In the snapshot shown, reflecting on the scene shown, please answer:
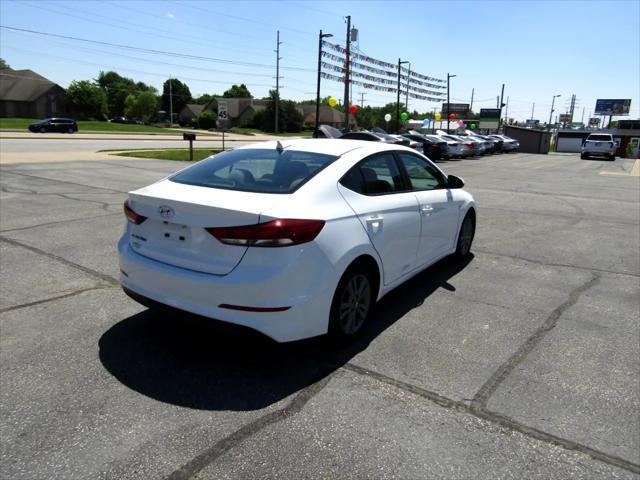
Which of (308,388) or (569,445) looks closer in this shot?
(569,445)

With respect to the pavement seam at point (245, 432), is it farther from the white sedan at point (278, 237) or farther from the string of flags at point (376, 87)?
the string of flags at point (376, 87)

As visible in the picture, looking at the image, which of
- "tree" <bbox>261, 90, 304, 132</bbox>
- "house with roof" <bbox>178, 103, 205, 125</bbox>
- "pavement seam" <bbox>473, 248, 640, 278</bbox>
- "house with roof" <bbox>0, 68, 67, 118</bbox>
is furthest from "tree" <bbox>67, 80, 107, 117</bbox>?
"pavement seam" <bbox>473, 248, 640, 278</bbox>

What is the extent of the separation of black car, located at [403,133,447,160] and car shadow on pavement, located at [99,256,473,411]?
26.1m

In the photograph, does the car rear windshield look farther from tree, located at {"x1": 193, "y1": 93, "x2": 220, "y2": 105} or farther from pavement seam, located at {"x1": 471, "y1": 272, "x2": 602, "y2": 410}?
tree, located at {"x1": 193, "y1": 93, "x2": 220, "y2": 105}

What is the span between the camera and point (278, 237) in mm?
2947

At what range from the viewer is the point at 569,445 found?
2.64 metres

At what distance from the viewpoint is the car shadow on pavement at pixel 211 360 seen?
3.03 metres

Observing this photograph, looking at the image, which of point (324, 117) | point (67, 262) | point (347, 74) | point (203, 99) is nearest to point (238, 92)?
point (203, 99)

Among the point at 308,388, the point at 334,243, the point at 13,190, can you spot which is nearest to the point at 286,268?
the point at 334,243

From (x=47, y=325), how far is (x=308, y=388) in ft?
7.55

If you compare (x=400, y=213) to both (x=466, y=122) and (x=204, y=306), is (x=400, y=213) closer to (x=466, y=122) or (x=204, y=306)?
(x=204, y=306)

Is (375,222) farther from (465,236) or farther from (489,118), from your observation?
(489,118)

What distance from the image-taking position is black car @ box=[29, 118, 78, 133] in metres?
46.2

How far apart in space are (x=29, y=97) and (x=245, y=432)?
98998 mm
